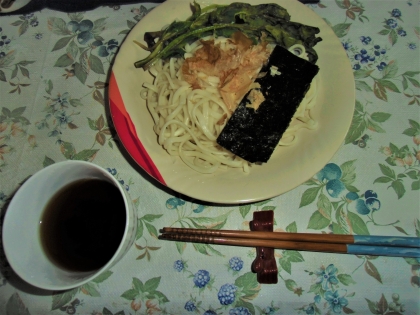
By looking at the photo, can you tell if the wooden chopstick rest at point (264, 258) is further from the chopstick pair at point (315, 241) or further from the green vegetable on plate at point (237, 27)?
the green vegetable on plate at point (237, 27)

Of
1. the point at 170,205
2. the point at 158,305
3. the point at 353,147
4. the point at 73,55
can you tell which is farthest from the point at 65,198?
the point at 353,147

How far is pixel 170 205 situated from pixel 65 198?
0.63 metres

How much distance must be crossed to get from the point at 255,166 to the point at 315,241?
1.76 feet

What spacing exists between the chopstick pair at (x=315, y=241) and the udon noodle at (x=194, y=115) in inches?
17.3

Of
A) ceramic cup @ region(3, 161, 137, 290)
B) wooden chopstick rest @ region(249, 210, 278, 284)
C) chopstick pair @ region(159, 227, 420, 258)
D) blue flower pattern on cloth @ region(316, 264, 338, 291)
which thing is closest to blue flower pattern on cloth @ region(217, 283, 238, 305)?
wooden chopstick rest @ region(249, 210, 278, 284)

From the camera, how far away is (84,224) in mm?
1741

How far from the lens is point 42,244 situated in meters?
1.62

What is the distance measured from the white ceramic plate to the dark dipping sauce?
0.91 ft

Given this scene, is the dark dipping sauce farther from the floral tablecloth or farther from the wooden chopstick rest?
the wooden chopstick rest

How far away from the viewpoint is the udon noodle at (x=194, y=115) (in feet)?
6.70

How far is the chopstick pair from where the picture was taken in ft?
5.77

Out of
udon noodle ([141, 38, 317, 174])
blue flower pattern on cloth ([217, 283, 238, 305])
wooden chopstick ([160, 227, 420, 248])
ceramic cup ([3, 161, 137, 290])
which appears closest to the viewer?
ceramic cup ([3, 161, 137, 290])

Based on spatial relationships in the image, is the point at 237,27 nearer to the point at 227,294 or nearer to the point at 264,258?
the point at 264,258

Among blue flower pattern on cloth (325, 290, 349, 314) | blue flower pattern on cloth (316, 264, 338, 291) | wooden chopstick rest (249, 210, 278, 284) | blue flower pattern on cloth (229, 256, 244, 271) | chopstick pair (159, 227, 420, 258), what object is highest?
chopstick pair (159, 227, 420, 258)
